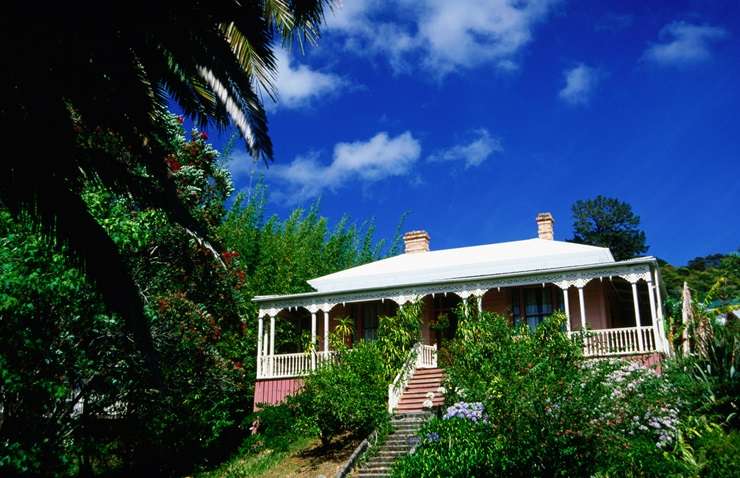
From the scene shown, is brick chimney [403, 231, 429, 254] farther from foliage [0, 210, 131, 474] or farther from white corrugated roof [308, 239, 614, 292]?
foliage [0, 210, 131, 474]

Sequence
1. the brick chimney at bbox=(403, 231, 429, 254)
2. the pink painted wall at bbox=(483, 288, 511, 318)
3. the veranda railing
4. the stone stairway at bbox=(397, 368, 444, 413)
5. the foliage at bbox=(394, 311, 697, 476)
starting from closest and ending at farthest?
the foliage at bbox=(394, 311, 697, 476)
the stone stairway at bbox=(397, 368, 444, 413)
the veranda railing
the pink painted wall at bbox=(483, 288, 511, 318)
the brick chimney at bbox=(403, 231, 429, 254)

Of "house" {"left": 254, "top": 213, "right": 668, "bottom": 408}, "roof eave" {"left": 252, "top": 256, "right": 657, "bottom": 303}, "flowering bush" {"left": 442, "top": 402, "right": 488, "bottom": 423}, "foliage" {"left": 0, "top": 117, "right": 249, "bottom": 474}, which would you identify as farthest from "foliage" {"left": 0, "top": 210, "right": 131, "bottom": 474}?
"roof eave" {"left": 252, "top": 256, "right": 657, "bottom": 303}

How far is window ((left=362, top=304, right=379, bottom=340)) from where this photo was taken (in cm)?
2509

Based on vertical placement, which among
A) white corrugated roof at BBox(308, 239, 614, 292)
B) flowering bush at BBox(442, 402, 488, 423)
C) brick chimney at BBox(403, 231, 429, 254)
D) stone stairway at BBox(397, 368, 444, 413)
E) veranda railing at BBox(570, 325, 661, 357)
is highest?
brick chimney at BBox(403, 231, 429, 254)

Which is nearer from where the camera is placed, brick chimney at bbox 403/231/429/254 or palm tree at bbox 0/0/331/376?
palm tree at bbox 0/0/331/376

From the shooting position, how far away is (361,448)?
53.9 feet

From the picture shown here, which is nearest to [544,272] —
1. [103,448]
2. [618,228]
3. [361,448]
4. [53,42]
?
[361,448]

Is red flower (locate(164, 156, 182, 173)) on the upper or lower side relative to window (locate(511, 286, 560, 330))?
upper

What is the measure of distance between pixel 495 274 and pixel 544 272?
5.68 ft

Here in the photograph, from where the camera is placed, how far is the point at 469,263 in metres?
24.6

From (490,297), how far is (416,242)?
21.2 ft

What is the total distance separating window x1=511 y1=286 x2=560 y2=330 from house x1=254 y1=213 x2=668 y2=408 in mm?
31

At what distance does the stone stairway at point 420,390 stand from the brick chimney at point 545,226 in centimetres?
859

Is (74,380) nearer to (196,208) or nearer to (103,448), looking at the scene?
(103,448)
